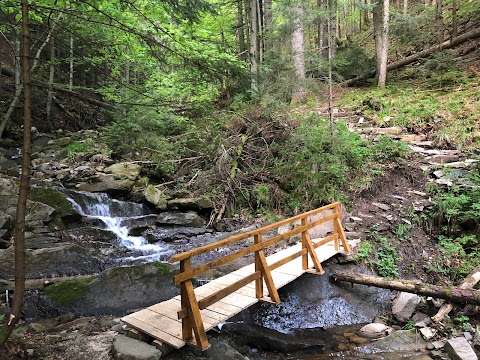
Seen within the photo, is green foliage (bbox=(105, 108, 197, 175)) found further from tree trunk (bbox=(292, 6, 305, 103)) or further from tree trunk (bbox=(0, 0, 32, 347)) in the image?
tree trunk (bbox=(0, 0, 32, 347))

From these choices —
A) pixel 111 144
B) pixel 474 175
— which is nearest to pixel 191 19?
pixel 474 175

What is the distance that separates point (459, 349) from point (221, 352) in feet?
11.0

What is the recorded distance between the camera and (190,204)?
11180mm

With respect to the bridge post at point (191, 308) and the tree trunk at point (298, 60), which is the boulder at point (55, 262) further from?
the tree trunk at point (298, 60)

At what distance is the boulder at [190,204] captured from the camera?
438 inches

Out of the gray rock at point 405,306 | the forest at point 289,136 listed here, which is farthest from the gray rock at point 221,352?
the forest at point 289,136

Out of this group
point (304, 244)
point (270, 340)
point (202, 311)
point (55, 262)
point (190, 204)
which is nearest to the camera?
point (202, 311)

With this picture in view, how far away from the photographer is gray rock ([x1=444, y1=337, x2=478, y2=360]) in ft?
15.2

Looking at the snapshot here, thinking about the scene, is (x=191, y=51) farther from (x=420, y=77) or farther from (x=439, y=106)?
(x=420, y=77)

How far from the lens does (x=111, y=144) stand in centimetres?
1475

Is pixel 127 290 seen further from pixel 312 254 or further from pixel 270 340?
pixel 312 254

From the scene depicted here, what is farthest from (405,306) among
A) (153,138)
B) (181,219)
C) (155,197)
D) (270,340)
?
(153,138)

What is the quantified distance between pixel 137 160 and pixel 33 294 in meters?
7.83

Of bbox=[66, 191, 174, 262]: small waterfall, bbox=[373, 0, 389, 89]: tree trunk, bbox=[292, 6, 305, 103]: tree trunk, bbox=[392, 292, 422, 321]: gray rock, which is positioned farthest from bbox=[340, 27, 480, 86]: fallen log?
bbox=[392, 292, 422, 321]: gray rock
